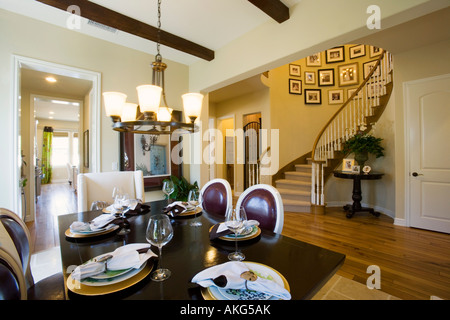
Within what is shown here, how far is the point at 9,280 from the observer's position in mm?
658

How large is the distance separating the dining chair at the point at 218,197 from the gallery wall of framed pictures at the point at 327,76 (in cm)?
429

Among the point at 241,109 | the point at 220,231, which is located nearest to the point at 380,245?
the point at 220,231

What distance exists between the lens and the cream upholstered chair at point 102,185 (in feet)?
6.83

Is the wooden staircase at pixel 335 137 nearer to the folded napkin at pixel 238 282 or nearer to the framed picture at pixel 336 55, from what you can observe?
the framed picture at pixel 336 55

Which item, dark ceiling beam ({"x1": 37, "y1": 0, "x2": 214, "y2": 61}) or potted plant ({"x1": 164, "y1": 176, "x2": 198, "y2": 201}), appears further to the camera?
potted plant ({"x1": 164, "y1": 176, "x2": 198, "y2": 201})

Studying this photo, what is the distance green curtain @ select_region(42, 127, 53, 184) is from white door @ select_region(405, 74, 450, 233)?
11.6 metres

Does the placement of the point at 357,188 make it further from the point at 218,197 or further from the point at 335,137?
the point at 218,197

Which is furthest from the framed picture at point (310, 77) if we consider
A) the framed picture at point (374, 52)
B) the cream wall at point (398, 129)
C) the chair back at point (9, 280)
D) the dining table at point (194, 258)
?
the chair back at point (9, 280)

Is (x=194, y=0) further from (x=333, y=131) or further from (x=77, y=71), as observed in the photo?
(x=333, y=131)

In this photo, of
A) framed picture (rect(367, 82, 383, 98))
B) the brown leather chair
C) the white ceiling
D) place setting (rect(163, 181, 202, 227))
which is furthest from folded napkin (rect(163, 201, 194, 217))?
framed picture (rect(367, 82, 383, 98))

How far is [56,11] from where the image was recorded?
91.8 inches

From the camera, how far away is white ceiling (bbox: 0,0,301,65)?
226 centimetres

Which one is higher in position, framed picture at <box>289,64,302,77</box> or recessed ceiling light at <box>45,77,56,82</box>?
framed picture at <box>289,64,302,77</box>

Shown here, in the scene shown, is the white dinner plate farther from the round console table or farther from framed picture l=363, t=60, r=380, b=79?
framed picture l=363, t=60, r=380, b=79
